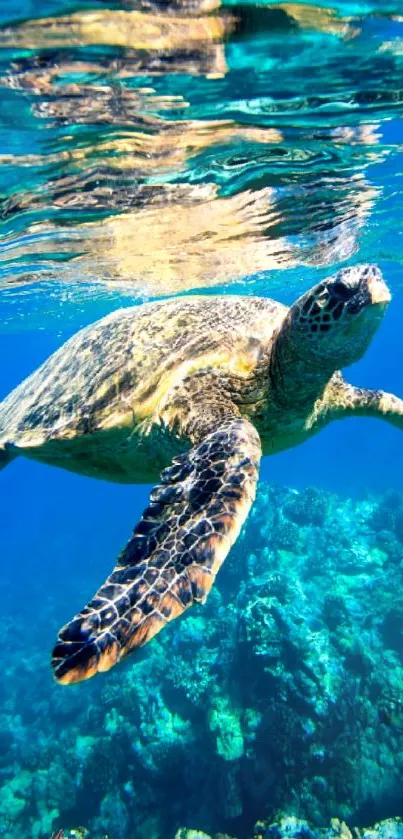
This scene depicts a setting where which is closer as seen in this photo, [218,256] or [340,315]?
[340,315]

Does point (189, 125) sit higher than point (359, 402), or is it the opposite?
point (189, 125)

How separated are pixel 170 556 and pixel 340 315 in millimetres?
2275

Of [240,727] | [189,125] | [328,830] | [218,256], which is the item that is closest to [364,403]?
[189,125]

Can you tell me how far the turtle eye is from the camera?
152 inches

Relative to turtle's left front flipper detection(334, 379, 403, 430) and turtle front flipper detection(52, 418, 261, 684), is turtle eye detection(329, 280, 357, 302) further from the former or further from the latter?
turtle's left front flipper detection(334, 379, 403, 430)

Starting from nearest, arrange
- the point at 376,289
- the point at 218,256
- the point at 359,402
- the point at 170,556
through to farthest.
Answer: the point at 170,556
the point at 376,289
the point at 359,402
the point at 218,256

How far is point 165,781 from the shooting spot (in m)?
9.71

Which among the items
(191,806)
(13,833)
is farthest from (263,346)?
(13,833)

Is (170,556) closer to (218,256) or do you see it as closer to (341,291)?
(341,291)

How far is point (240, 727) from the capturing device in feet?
31.5

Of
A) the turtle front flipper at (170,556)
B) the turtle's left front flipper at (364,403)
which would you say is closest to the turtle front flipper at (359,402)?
the turtle's left front flipper at (364,403)

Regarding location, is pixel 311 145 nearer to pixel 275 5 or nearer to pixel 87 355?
pixel 275 5

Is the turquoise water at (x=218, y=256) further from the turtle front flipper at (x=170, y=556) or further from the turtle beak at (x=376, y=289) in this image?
the turtle front flipper at (x=170, y=556)

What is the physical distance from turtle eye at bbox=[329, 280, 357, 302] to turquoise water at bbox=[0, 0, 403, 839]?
9.76 feet
